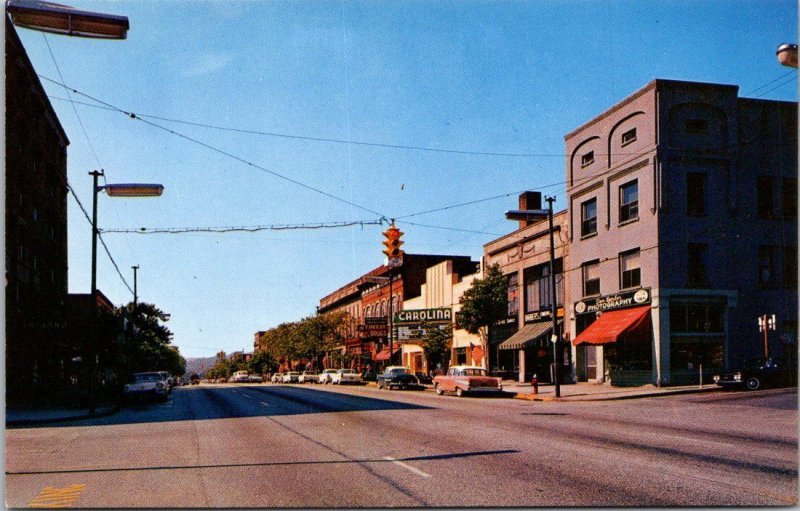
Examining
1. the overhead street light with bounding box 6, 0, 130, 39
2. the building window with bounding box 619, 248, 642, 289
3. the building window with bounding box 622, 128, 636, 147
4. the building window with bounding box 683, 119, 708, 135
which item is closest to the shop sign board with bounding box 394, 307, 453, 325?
the building window with bounding box 619, 248, 642, 289

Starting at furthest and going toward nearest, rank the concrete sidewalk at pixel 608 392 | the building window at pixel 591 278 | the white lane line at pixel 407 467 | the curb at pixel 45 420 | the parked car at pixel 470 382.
→ the building window at pixel 591 278 < the parked car at pixel 470 382 < the concrete sidewalk at pixel 608 392 < the curb at pixel 45 420 < the white lane line at pixel 407 467

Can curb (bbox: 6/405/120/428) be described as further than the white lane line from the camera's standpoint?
Yes

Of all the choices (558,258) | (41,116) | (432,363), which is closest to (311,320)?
(432,363)

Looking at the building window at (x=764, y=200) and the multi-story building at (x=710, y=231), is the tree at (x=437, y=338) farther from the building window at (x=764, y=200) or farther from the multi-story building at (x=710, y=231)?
the building window at (x=764, y=200)

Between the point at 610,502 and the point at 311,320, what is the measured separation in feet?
240

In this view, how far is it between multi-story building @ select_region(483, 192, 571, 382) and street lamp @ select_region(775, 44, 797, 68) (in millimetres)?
27014

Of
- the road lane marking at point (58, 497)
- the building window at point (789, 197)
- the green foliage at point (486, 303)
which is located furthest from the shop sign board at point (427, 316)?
the road lane marking at point (58, 497)

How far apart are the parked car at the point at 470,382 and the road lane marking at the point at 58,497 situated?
989 inches

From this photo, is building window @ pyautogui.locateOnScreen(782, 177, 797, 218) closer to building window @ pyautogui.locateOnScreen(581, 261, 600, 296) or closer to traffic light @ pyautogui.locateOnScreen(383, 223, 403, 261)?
building window @ pyautogui.locateOnScreen(581, 261, 600, 296)

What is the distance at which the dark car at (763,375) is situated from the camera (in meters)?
28.5

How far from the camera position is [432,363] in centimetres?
6069

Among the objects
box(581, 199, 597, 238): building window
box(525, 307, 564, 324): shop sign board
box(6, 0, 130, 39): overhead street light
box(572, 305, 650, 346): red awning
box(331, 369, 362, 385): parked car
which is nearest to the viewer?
box(6, 0, 130, 39): overhead street light

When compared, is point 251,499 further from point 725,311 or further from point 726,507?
point 725,311

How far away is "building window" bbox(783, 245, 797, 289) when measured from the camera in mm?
32406
